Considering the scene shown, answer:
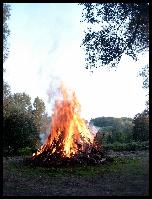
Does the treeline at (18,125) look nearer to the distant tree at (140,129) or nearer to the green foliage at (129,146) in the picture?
the green foliage at (129,146)

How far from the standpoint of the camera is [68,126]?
18.0 m

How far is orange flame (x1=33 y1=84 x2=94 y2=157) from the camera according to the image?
1759cm

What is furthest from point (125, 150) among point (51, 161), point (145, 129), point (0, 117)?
point (0, 117)

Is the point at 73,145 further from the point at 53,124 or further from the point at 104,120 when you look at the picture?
the point at 104,120

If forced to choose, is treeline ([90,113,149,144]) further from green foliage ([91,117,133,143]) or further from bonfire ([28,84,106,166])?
bonfire ([28,84,106,166])

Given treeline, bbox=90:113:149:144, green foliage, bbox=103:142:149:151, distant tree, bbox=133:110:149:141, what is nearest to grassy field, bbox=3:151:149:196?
distant tree, bbox=133:110:149:141

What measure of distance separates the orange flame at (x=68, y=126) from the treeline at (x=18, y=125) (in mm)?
2524

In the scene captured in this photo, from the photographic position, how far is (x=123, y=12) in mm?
14164

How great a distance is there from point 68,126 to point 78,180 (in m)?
4.96

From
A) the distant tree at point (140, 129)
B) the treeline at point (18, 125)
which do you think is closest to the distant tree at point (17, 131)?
the treeline at point (18, 125)

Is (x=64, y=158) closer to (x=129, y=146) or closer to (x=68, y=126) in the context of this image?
(x=68, y=126)

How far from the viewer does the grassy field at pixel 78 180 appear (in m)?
11.3

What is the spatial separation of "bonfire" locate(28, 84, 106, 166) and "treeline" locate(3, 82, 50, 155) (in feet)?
8.25

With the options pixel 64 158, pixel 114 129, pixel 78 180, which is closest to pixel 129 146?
pixel 114 129
